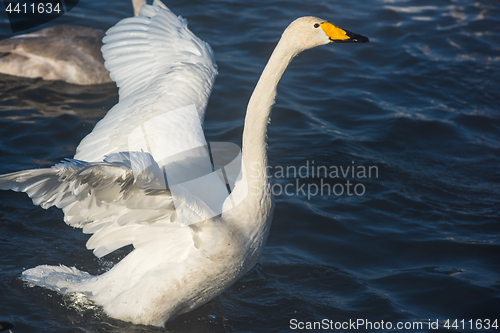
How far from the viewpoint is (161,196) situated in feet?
11.9

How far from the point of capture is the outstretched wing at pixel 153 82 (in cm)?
498

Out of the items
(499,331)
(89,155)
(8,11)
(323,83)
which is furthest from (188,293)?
(8,11)

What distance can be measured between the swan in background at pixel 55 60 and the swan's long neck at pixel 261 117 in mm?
5298

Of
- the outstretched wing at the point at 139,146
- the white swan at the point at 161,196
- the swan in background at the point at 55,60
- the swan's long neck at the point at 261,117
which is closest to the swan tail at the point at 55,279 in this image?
the white swan at the point at 161,196

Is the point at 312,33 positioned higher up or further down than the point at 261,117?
higher up

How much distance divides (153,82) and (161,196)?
2373 millimetres

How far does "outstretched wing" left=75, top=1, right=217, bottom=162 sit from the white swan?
0.05ft

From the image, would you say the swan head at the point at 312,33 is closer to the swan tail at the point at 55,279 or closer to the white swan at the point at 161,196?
the white swan at the point at 161,196

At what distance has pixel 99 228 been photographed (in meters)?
4.45

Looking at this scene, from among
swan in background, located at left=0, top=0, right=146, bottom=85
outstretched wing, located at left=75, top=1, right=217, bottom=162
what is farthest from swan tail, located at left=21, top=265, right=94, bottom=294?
swan in background, located at left=0, top=0, right=146, bottom=85

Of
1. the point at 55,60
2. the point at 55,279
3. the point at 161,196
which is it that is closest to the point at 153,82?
the point at 55,279

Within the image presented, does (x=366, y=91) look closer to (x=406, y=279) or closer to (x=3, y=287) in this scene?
(x=406, y=279)

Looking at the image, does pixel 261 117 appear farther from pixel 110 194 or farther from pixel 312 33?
pixel 110 194

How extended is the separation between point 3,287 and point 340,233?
3.67m
